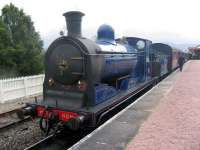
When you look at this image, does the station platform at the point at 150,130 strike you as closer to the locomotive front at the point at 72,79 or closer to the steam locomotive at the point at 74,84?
the steam locomotive at the point at 74,84

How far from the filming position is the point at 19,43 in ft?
78.1

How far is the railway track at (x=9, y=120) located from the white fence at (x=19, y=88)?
216cm

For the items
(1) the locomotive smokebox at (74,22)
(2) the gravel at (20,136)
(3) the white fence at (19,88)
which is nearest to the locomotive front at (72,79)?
(1) the locomotive smokebox at (74,22)

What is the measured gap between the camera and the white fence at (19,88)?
445 inches

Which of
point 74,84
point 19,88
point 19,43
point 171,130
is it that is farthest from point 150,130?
point 19,43

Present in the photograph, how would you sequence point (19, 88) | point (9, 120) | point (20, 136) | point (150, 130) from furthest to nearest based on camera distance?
point (19, 88)
point (9, 120)
point (20, 136)
point (150, 130)

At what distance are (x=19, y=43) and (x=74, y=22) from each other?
18598mm

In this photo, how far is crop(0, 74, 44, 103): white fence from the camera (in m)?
11.3

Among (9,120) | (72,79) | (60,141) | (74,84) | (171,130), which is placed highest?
(72,79)

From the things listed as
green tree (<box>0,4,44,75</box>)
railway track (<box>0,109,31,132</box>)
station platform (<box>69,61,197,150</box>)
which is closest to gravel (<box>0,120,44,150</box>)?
railway track (<box>0,109,31,132</box>)

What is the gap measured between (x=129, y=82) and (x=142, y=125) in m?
3.42

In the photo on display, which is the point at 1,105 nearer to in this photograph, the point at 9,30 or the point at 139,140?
the point at 139,140

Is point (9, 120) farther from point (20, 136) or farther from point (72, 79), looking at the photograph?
point (72, 79)

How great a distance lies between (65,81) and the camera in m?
6.72
